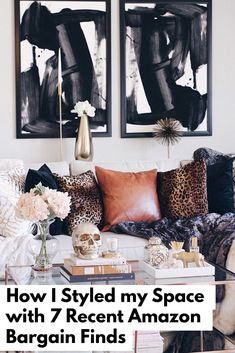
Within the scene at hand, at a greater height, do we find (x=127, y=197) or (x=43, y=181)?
(x=43, y=181)

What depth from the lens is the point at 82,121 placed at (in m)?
5.35

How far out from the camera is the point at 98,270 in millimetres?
3141

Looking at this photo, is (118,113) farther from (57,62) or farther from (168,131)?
(57,62)

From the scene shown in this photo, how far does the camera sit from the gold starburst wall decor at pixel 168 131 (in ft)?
18.3

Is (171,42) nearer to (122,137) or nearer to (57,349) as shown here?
(122,137)

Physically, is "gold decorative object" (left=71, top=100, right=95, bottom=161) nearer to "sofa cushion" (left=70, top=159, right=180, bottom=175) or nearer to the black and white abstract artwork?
the black and white abstract artwork

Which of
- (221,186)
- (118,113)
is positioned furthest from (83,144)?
(221,186)

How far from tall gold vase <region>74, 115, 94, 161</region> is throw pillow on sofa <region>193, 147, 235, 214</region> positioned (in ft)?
3.23

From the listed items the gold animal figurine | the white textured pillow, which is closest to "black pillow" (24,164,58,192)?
the white textured pillow

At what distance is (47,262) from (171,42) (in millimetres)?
2953

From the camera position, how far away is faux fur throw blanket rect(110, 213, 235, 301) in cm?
412

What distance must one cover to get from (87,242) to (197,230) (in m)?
1.31

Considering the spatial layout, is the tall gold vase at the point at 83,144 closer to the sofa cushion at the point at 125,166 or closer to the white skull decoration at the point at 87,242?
the sofa cushion at the point at 125,166

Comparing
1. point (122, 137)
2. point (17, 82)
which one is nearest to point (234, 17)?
point (122, 137)
